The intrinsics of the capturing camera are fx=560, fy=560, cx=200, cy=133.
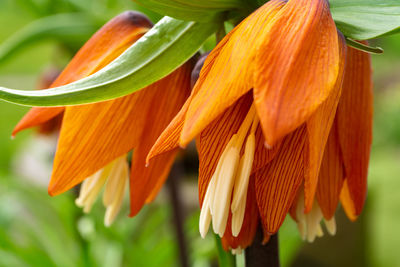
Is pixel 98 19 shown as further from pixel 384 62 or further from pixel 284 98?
pixel 384 62

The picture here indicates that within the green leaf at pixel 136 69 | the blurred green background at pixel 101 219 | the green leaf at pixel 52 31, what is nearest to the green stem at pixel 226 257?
the green leaf at pixel 136 69

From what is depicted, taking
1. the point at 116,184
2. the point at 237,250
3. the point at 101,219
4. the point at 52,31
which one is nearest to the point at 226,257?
the point at 237,250

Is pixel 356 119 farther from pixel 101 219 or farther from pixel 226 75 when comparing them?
pixel 101 219

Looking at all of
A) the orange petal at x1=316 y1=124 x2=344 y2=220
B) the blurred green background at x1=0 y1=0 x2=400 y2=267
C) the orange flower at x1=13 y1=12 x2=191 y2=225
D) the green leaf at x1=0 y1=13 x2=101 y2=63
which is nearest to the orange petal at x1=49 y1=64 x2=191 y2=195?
the orange flower at x1=13 y1=12 x2=191 y2=225

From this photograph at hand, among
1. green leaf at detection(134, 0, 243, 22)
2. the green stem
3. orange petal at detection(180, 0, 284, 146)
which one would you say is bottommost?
the green stem

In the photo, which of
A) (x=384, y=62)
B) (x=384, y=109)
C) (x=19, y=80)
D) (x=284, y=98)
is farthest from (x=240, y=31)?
(x=384, y=62)

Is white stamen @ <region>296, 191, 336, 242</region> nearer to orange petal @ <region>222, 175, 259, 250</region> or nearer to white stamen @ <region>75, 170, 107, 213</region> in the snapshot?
orange petal @ <region>222, 175, 259, 250</region>
